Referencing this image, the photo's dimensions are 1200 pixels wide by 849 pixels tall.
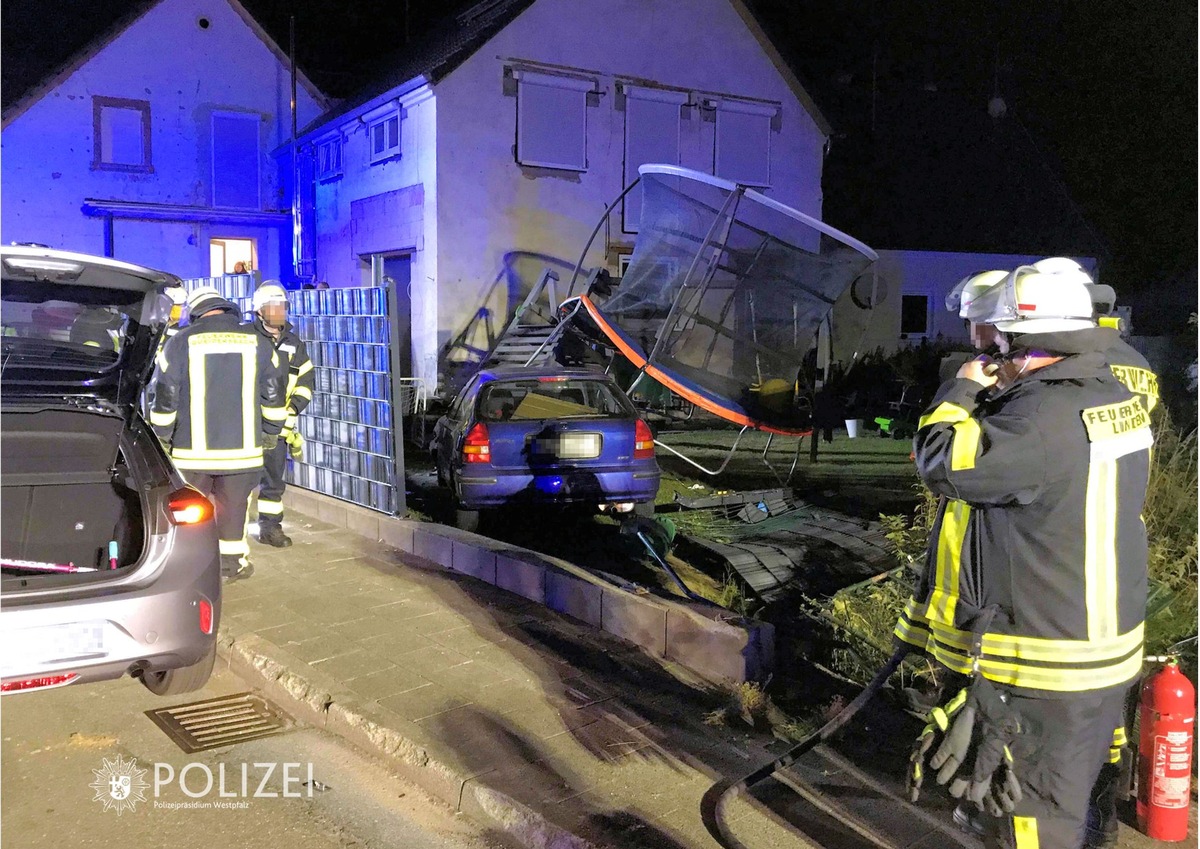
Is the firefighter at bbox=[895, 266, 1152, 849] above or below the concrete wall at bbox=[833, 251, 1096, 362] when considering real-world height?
below

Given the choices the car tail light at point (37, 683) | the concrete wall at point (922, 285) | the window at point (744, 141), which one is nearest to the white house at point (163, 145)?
the window at point (744, 141)

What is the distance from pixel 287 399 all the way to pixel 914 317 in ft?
60.4

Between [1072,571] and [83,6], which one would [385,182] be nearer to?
[83,6]

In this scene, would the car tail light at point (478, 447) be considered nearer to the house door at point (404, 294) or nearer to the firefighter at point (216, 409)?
the firefighter at point (216, 409)

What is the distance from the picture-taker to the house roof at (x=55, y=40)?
769 inches

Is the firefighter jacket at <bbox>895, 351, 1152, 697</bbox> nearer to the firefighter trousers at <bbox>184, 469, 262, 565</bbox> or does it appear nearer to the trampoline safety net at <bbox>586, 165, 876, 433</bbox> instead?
the firefighter trousers at <bbox>184, 469, 262, 565</bbox>

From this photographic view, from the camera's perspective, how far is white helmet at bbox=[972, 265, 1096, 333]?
269 cm

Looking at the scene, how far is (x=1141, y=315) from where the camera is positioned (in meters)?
25.3

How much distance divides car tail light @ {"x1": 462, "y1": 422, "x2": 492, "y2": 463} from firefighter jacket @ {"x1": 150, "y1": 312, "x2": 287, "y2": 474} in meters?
1.92

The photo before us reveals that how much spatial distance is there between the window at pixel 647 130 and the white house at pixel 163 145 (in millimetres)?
8019

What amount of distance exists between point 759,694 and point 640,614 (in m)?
0.96

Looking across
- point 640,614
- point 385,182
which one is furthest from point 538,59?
point 640,614

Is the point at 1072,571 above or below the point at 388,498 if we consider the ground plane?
above

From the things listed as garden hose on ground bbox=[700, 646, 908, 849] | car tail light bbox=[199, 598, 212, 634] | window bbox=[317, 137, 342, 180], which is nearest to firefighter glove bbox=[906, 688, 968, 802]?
garden hose on ground bbox=[700, 646, 908, 849]
